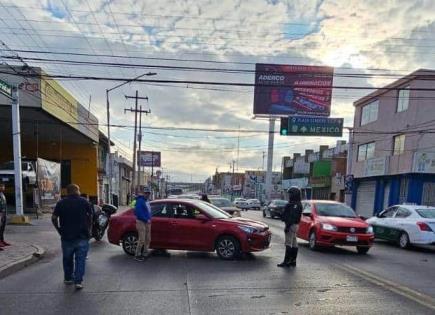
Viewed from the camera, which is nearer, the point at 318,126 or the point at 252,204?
the point at 318,126

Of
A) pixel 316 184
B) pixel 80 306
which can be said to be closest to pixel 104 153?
pixel 316 184

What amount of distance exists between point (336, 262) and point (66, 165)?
31.4 meters

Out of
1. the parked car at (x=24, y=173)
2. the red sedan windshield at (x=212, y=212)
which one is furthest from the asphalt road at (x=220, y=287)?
the parked car at (x=24, y=173)

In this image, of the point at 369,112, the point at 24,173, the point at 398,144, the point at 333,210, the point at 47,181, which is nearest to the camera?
the point at 333,210

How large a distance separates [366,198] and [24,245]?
92.3 ft

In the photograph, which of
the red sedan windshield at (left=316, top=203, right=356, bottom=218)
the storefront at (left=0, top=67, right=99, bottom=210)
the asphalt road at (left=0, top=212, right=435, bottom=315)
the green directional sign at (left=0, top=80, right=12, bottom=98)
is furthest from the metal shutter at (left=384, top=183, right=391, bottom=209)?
the green directional sign at (left=0, top=80, right=12, bottom=98)

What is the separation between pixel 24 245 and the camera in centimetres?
1309

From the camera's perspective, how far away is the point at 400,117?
30.4 meters

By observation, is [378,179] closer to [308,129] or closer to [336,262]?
[308,129]

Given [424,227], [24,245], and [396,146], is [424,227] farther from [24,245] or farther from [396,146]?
[396,146]

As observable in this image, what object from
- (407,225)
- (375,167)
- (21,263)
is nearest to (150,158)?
(375,167)

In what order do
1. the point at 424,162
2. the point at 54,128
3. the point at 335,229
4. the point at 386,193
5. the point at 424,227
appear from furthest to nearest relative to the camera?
the point at 386,193 → the point at 54,128 → the point at 424,162 → the point at 424,227 → the point at 335,229

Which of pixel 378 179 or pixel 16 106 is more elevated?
pixel 16 106

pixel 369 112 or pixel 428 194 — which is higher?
pixel 369 112
